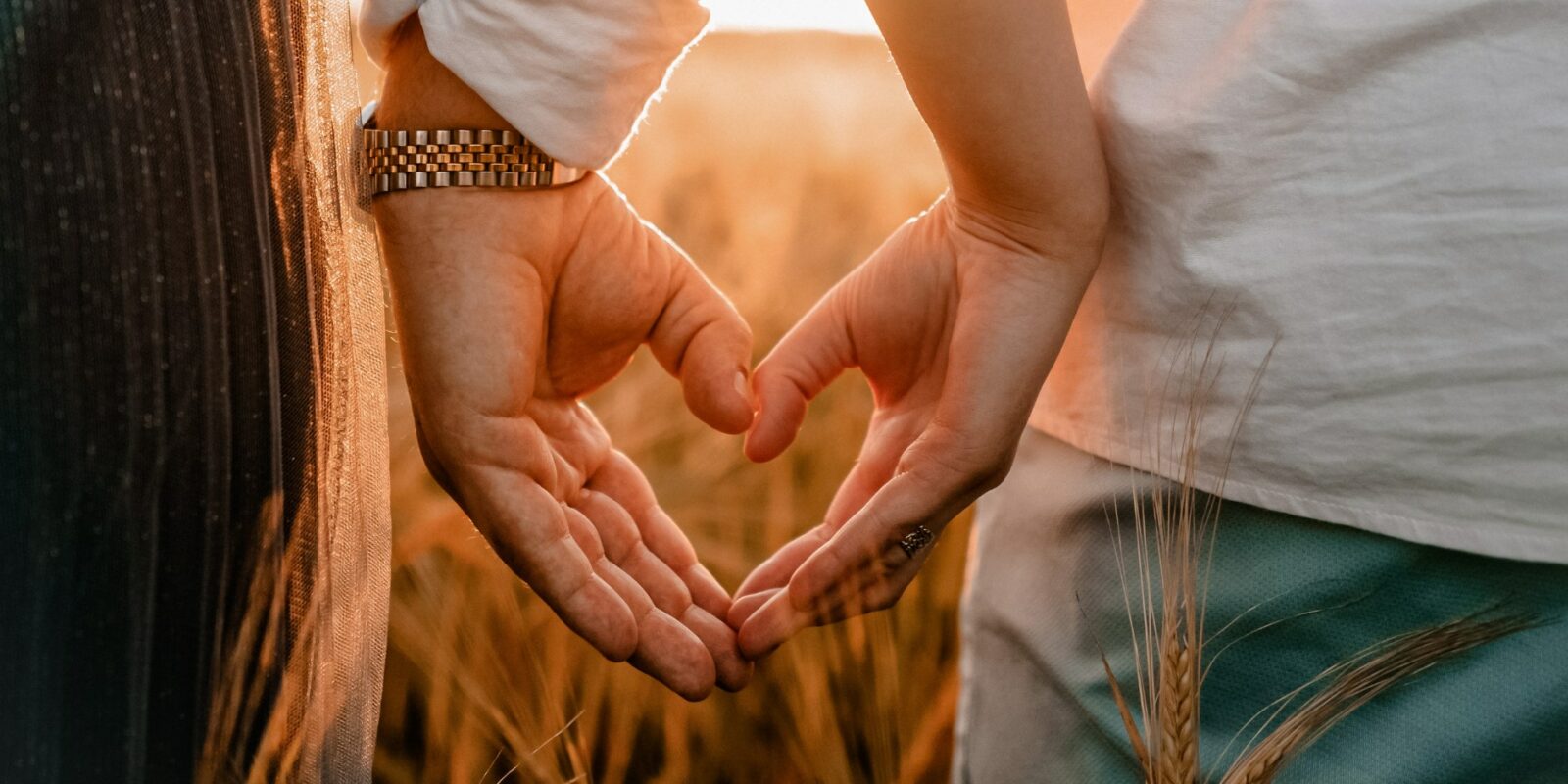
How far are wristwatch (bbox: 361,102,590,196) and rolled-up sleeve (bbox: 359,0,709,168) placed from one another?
0.02 meters

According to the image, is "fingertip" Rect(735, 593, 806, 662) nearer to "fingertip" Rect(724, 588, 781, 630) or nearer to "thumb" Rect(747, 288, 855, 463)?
"fingertip" Rect(724, 588, 781, 630)

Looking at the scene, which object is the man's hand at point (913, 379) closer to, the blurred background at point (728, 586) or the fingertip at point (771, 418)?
the fingertip at point (771, 418)

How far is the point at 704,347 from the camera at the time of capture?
2.98 feet

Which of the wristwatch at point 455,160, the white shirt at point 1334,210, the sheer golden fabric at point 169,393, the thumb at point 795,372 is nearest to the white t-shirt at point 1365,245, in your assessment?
the white shirt at point 1334,210

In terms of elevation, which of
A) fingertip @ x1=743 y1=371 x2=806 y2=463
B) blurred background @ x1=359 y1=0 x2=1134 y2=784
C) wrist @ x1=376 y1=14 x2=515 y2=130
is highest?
wrist @ x1=376 y1=14 x2=515 y2=130

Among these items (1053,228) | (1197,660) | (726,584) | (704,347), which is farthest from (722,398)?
(726,584)

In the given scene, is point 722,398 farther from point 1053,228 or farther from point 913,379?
point 1053,228

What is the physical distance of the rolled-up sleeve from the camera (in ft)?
2.33

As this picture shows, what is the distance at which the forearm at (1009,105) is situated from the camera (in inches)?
26.7

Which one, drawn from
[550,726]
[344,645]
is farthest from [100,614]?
[550,726]

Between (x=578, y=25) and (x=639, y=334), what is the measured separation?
29cm

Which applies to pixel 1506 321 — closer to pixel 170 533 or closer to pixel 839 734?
pixel 839 734

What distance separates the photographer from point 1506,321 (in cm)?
67

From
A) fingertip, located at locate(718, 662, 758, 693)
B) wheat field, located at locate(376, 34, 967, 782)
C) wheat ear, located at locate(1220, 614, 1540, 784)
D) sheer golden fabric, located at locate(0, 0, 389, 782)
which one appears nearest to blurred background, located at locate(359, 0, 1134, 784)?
wheat field, located at locate(376, 34, 967, 782)
